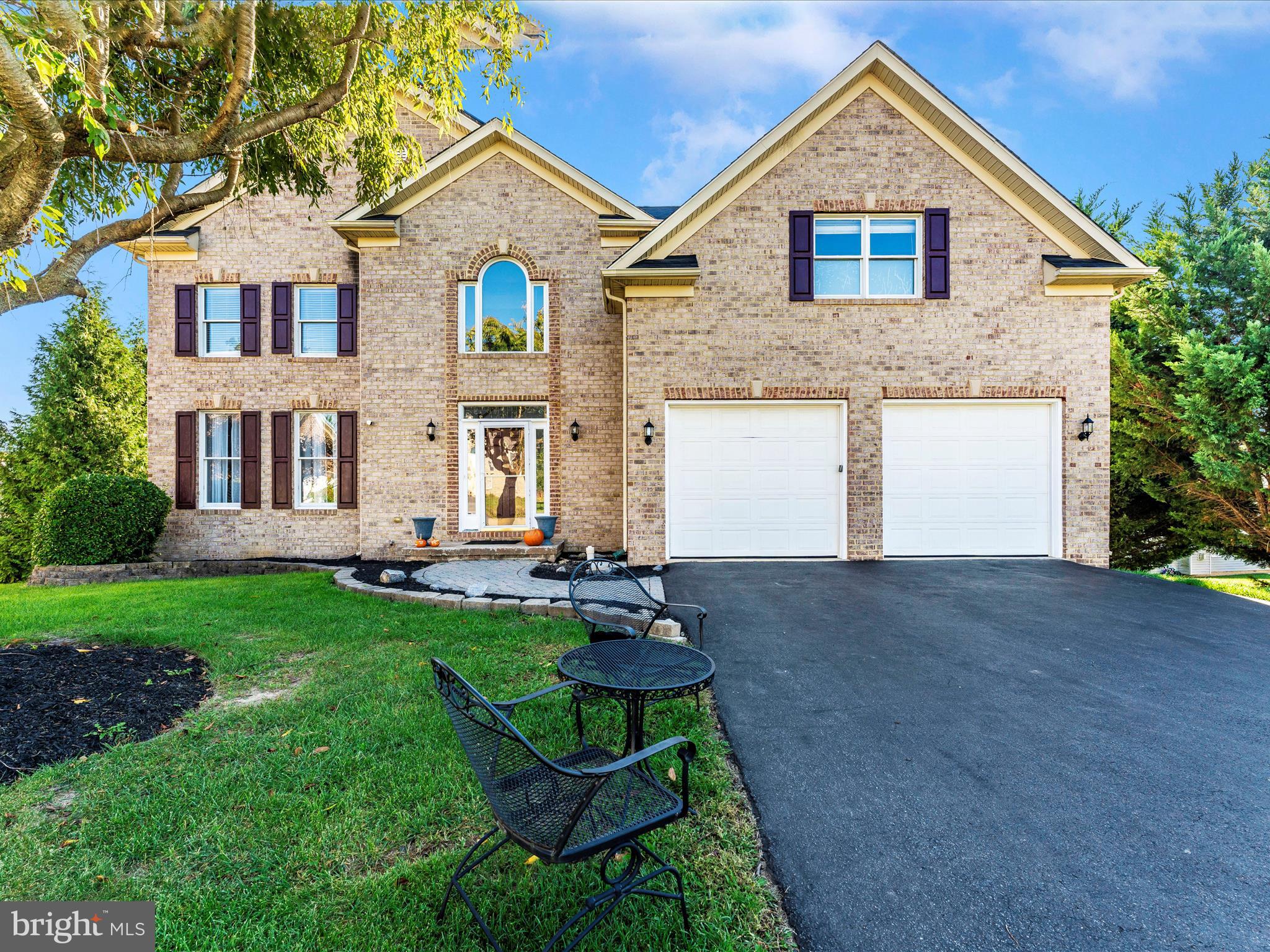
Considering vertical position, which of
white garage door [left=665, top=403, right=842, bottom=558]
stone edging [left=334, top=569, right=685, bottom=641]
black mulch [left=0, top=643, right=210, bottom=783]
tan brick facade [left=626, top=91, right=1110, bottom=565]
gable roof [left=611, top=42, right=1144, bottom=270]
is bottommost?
black mulch [left=0, top=643, right=210, bottom=783]

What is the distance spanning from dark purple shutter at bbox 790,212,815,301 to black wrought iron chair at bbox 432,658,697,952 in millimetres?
8881

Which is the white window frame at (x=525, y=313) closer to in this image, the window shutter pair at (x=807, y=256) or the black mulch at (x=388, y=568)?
the black mulch at (x=388, y=568)

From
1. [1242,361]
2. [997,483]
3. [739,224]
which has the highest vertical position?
[739,224]

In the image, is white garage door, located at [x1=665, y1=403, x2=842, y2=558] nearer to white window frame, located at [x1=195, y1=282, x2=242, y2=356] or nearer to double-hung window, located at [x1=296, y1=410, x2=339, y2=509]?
double-hung window, located at [x1=296, y1=410, x2=339, y2=509]

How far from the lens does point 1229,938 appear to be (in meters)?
2.08

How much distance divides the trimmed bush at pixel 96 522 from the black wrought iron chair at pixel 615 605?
32.2 ft

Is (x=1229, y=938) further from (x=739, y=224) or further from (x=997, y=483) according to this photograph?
(x=739, y=224)

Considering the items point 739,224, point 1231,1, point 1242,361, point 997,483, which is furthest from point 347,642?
point 1231,1

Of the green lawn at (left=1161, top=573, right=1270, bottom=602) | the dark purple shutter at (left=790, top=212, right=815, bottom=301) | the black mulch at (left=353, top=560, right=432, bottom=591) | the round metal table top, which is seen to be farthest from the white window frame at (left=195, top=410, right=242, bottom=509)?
the green lawn at (left=1161, top=573, right=1270, bottom=602)

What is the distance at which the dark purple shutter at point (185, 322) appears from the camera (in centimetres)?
1196

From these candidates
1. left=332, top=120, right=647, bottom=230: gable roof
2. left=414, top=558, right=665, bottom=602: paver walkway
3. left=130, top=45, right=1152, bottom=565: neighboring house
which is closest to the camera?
left=414, top=558, right=665, bottom=602: paver walkway

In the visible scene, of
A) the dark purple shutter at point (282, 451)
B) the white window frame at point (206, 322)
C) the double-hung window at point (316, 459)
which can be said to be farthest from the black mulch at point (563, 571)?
the white window frame at point (206, 322)

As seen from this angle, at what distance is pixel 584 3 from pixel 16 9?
7636 mm

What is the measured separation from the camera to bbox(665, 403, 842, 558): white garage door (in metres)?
9.59
